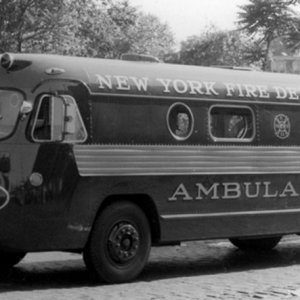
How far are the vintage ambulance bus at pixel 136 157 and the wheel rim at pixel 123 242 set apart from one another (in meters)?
0.01

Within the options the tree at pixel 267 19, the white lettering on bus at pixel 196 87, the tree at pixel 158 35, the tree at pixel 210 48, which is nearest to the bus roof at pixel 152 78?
the white lettering on bus at pixel 196 87

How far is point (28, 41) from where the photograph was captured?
71.5ft

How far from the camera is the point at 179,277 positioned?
Result: 10.2 metres

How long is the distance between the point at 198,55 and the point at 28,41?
24776 mm

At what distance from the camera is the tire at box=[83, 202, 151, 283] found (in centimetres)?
920

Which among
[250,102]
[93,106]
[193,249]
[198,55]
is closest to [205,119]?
[250,102]

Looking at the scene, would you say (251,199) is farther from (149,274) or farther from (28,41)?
(28,41)

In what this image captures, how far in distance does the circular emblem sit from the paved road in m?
1.84

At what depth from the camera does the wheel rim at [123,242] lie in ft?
30.6

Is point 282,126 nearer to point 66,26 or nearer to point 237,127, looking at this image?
point 237,127

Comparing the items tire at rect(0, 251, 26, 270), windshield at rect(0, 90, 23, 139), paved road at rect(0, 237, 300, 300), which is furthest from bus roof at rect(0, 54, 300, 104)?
tire at rect(0, 251, 26, 270)

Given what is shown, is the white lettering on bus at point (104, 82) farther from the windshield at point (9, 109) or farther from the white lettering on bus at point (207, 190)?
the white lettering on bus at point (207, 190)

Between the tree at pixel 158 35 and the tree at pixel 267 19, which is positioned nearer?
the tree at pixel 267 19

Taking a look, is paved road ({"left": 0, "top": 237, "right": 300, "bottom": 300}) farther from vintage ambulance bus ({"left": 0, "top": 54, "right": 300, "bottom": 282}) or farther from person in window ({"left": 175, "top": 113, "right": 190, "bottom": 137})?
person in window ({"left": 175, "top": 113, "right": 190, "bottom": 137})
